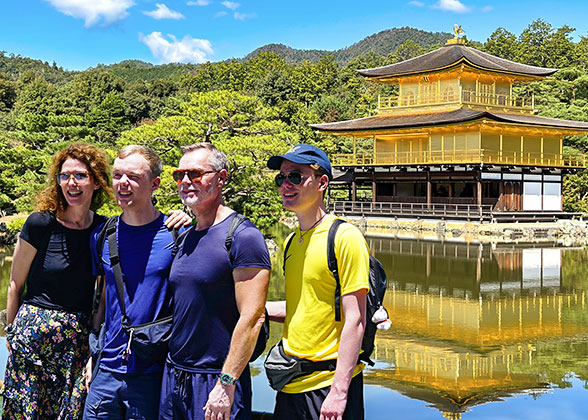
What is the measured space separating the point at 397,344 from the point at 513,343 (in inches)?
60.5

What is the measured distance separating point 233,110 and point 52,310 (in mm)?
14108

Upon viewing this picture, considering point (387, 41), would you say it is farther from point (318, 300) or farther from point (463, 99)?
point (318, 300)

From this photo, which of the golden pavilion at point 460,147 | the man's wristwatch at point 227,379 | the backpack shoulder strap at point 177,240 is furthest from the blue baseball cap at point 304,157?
the golden pavilion at point 460,147

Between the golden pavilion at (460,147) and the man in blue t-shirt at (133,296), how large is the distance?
70.9 ft

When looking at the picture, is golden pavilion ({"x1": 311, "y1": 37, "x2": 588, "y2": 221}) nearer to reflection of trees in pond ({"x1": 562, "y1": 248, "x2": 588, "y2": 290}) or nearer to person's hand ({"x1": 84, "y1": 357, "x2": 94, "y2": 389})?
reflection of trees in pond ({"x1": 562, "y1": 248, "x2": 588, "y2": 290})

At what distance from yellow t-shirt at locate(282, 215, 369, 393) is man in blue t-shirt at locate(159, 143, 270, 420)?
0.16 metres

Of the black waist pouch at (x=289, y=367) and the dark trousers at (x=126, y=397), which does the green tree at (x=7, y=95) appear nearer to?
the dark trousers at (x=126, y=397)

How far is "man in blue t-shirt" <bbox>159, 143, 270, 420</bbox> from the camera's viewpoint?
248 cm

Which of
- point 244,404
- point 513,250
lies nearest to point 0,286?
point 244,404

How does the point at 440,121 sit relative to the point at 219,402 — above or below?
above

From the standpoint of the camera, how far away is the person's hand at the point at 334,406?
96.4 inches

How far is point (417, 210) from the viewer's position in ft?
84.5

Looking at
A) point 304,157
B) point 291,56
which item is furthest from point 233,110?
point 291,56

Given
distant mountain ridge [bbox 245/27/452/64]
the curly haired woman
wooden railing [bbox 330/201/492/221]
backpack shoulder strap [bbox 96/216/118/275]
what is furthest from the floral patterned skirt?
distant mountain ridge [bbox 245/27/452/64]
